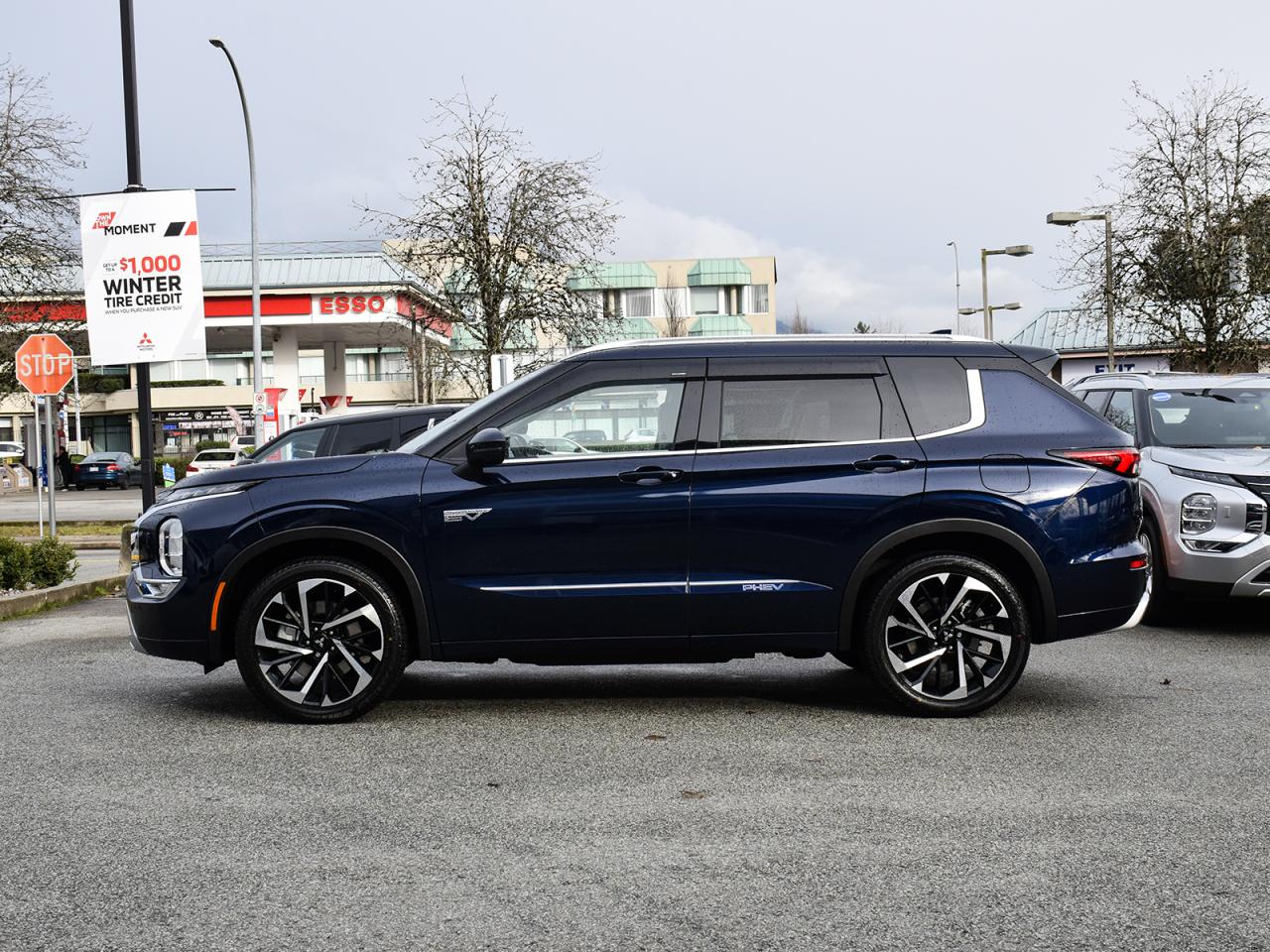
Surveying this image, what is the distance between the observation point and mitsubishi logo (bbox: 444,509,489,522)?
6.62 meters

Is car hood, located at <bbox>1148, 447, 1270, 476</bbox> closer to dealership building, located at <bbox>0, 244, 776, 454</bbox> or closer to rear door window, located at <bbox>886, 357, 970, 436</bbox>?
rear door window, located at <bbox>886, 357, 970, 436</bbox>

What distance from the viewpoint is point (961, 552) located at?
692 centimetres

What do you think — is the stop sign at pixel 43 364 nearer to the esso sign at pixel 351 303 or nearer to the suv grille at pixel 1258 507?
the suv grille at pixel 1258 507

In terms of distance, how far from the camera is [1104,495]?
22.7ft

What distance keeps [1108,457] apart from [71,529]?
79.5ft

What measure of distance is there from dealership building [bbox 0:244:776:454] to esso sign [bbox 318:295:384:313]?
3cm

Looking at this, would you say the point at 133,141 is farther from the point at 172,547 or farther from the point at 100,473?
the point at 100,473

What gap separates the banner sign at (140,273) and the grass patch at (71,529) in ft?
35.3

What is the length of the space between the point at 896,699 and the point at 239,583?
3147 millimetres

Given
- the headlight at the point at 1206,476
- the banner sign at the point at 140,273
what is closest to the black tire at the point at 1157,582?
the headlight at the point at 1206,476

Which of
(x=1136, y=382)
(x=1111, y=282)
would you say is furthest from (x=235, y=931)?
(x=1111, y=282)

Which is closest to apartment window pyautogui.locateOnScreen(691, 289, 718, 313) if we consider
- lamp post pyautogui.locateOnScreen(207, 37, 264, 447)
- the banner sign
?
lamp post pyautogui.locateOnScreen(207, 37, 264, 447)

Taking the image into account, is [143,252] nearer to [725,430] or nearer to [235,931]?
[725,430]

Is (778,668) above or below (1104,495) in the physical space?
below
